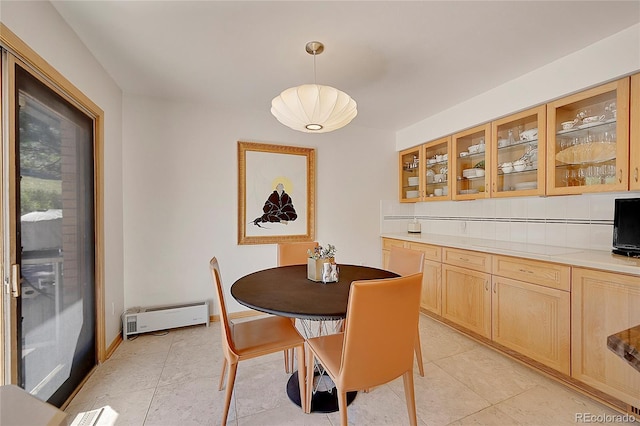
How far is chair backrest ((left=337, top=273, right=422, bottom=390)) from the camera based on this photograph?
1208 millimetres

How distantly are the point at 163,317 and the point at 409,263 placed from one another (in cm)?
243

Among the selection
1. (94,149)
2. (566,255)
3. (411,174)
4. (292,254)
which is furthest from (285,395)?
(411,174)

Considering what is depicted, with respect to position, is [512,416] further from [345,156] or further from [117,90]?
[117,90]

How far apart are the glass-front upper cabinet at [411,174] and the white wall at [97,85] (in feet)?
11.2

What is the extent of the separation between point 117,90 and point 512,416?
13.3 feet

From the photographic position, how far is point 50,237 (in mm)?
1659

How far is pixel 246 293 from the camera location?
1648mm

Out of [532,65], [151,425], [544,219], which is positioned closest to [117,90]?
[151,425]

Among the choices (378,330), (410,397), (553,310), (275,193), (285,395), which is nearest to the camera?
(378,330)

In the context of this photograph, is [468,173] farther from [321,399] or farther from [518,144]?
[321,399]

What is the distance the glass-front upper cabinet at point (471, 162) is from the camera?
279cm

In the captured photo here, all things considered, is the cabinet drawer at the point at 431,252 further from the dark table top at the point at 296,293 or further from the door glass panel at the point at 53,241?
the door glass panel at the point at 53,241

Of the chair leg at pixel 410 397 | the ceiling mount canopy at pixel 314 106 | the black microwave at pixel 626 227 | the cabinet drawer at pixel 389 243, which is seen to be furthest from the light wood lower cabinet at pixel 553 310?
the ceiling mount canopy at pixel 314 106

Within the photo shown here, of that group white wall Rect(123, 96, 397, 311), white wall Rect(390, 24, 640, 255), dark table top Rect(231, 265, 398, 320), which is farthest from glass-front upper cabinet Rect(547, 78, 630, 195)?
white wall Rect(123, 96, 397, 311)
